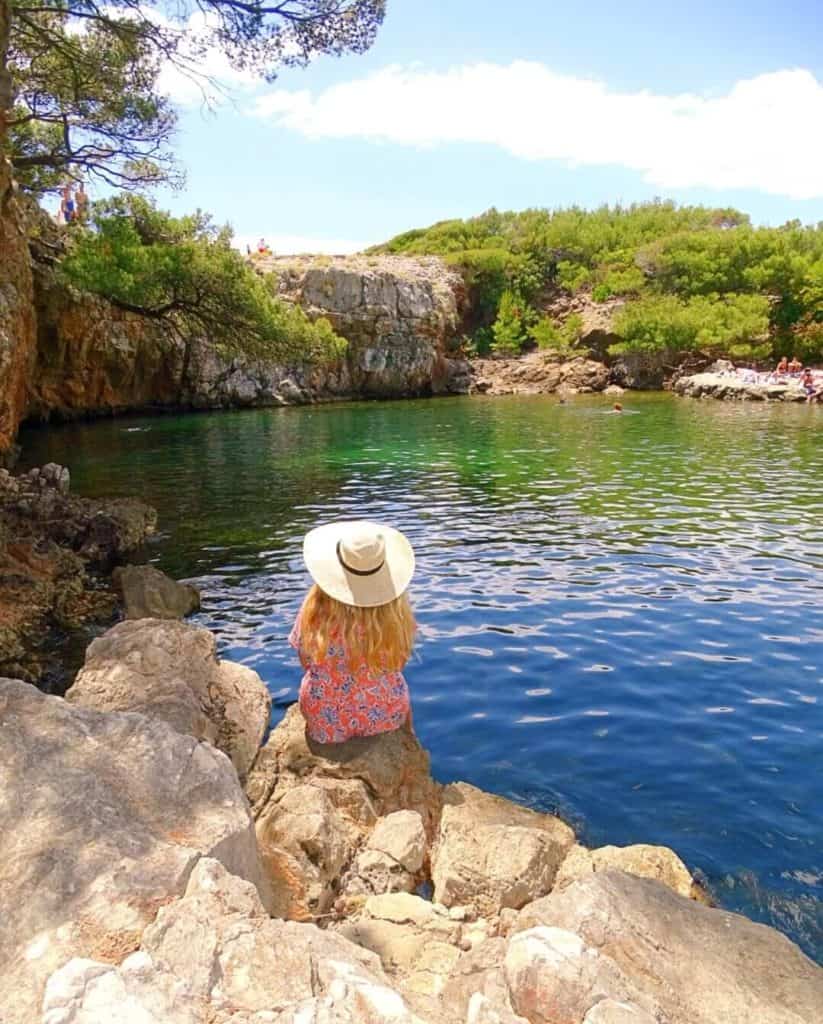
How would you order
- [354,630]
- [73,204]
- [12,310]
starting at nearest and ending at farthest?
[354,630], [12,310], [73,204]

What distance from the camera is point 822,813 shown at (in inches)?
212

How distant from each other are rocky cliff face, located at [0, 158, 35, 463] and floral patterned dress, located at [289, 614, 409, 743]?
16765 mm

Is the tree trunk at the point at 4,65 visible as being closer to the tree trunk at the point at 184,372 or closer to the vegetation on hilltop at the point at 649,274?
the tree trunk at the point at 184,372

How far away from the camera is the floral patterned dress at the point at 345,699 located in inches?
198

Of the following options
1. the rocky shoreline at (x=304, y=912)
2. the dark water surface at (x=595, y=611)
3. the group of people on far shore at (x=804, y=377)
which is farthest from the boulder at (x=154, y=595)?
the group of people on far shore at (x=804, y=377)

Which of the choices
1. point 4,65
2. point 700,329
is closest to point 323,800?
point 4,65

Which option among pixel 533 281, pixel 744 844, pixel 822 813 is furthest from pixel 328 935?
pixel 533 281

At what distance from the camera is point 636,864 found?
447 cm

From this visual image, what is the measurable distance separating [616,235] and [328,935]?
244 feet

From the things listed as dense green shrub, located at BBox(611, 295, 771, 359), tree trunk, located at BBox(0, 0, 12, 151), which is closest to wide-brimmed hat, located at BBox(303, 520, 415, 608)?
tree trunk, located at BBox(0, 0, 12, 151)

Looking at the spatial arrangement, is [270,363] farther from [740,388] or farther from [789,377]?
[789,377]

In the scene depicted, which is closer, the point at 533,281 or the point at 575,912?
the point at 575,912

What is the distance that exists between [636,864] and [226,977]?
2.85 meters

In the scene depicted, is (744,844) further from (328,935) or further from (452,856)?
(328,935)
